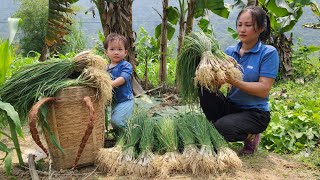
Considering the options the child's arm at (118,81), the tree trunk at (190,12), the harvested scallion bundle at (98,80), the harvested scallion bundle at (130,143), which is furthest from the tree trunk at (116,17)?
the harvested scallion bundle at (98,80)

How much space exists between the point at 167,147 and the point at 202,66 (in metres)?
0.63

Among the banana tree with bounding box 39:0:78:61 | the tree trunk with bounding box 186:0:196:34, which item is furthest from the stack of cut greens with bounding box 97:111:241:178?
the tree trunk with bounding box 186:0:196:34

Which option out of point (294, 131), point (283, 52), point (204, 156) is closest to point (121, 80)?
point (204, 156)

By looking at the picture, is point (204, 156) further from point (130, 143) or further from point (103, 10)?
point (103, 10)

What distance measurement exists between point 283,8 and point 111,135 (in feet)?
10.9

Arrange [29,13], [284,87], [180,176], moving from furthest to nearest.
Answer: [29,13] → [284,87] → [180,176]

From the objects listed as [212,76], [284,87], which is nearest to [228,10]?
[284,87]

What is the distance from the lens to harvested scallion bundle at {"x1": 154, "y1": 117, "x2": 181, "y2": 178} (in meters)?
2.63

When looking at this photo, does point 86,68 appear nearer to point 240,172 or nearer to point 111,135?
point 111,135

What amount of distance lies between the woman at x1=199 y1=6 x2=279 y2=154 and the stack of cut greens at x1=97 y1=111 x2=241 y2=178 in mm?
157

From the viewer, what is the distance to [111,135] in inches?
146

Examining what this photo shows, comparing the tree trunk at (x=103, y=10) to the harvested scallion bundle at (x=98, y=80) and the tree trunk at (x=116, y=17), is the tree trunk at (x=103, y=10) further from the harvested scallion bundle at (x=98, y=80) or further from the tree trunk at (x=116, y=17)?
the harvested scallion bundle at (x=98, y=80)

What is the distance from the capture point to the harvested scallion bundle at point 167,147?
263 cm

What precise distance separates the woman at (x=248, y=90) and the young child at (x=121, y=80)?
0.67 m
